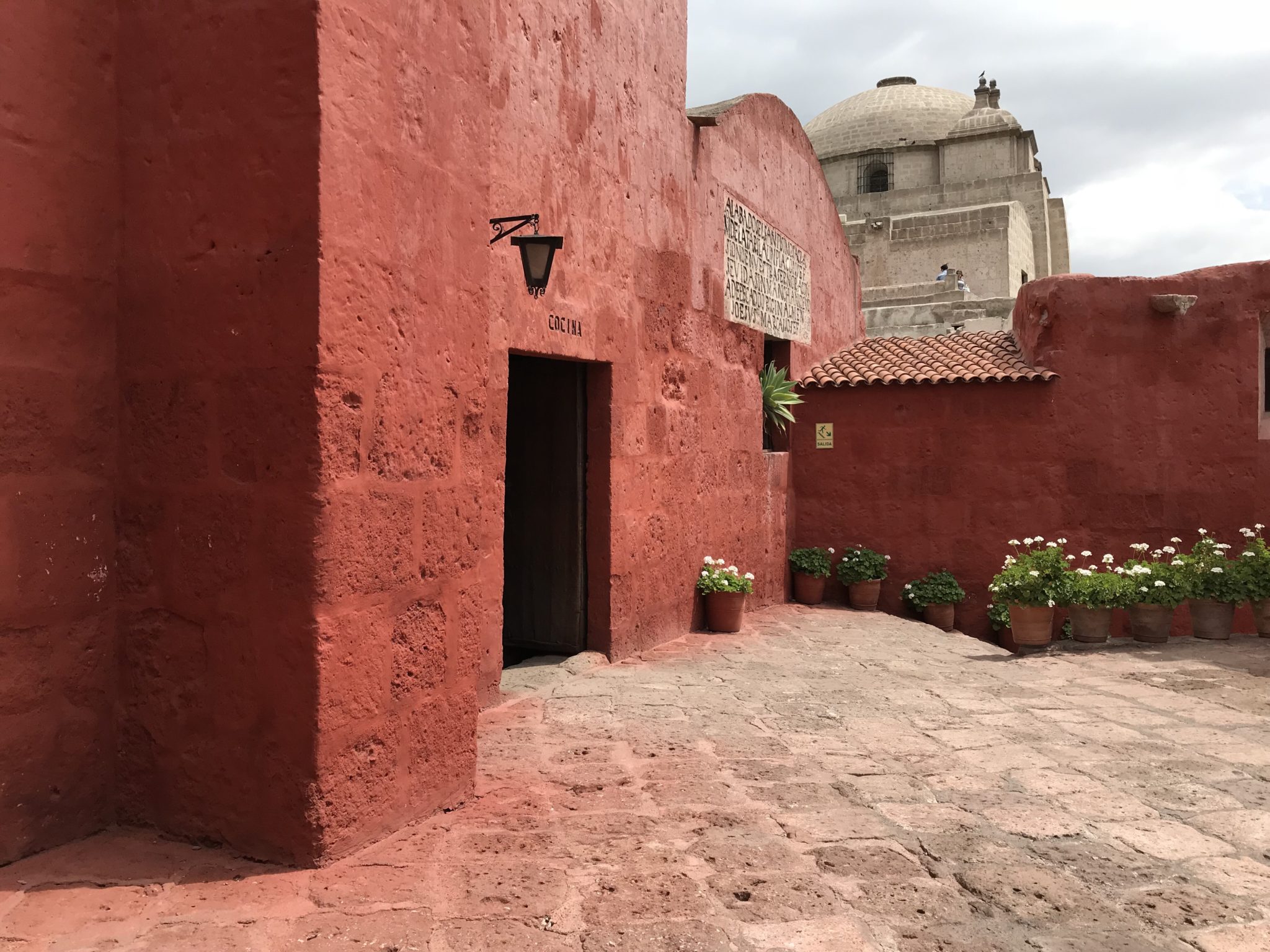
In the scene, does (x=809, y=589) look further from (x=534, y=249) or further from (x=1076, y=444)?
(x=534, y=249)

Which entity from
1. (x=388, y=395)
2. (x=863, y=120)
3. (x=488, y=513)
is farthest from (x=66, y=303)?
(x=863, y=120)

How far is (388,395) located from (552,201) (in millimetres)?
3665

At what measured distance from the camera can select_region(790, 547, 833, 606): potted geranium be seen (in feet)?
39.1

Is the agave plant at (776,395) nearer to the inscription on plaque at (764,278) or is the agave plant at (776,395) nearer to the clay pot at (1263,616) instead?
the inscription on plaque at (764,278)

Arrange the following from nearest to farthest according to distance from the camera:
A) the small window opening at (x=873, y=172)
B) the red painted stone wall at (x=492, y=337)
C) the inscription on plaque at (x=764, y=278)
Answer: the red painted stone wall at (x=492, y=337) < the inscription on plaque at (x=764, y=278) < the small window opening at (x=873, y=172)

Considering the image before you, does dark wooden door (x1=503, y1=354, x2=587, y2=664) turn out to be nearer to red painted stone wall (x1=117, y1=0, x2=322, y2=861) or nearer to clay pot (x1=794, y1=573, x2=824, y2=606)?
red painted stone wall (x1=117, y1=0, x2=322, y2=861)

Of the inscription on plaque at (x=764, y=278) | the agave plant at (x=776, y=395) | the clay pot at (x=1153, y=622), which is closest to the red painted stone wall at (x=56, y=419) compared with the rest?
the inscription on plaque at (x=764, y=278)

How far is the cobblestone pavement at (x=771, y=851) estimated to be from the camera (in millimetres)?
2883

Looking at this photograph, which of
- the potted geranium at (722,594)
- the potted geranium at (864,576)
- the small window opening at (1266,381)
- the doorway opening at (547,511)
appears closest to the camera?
the doorway opening at (547,511)

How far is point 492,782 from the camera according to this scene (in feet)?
14.1

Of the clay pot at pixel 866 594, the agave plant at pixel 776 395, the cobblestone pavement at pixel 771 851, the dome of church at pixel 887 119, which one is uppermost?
the dome of church at pixel 887 119

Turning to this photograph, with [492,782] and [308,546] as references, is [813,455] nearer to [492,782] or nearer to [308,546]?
[492,782]

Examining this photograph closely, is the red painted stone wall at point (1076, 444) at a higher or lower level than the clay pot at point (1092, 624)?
higher

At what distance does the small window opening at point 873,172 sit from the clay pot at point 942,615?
20455 millimetres
